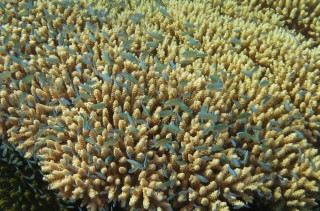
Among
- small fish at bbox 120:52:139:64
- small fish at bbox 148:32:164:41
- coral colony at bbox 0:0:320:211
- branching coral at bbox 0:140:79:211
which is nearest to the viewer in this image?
coral colony at bbox 0:0:320:211

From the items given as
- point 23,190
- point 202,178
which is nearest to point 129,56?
point 202,178

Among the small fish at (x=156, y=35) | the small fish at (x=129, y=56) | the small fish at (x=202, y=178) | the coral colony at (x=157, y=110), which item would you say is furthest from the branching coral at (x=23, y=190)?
the small fish at (x=156, y=35)

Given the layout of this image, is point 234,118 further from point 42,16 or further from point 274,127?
point 42,16

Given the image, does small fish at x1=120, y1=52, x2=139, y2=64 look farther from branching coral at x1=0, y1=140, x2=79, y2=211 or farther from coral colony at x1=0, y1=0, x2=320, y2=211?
branching coral at x1=0, y1=140, x2=79, y2=211

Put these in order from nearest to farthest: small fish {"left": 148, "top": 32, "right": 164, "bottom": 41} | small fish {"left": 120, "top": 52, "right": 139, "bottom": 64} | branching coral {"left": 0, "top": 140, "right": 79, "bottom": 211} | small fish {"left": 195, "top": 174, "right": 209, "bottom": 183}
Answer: small fish {"left": 195, "top": 174, "right": 209, "bottom": 183} < branching coral {"left": 0, "top": 140, "right": 79, "bottom": 211} < small fish {"left": 120, "top": 52, "right": 139, "bottom": 64} < small fish {"left": 148, "top": 32, "right": 164, "bottom": 41}

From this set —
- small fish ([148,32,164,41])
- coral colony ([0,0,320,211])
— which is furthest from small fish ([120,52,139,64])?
small fish ([148,32,164,41])

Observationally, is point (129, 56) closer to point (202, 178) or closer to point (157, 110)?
point (157, 110)

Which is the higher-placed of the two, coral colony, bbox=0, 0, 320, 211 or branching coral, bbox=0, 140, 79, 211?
coral colony, bbox=0, 0, 320, 211

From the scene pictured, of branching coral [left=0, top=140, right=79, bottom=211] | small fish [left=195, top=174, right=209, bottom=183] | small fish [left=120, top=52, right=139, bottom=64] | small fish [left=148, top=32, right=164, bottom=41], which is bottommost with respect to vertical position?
branching coral [left=0, top=140, right=79, bottom=211]

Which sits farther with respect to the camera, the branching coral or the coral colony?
the branching coral
